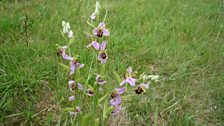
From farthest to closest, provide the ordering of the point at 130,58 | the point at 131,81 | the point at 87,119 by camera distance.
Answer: the point at 130,58
the point at 87,119
the point at 131,81

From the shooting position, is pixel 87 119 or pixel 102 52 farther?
pixel 87 119

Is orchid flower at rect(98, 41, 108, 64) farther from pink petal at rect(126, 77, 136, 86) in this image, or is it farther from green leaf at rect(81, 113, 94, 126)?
green leaf at rect(81, 113, 94, 126)

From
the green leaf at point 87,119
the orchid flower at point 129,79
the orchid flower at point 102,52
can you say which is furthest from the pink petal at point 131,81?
the green leaf at point 87,119

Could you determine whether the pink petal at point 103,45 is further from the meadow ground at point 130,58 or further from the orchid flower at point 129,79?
the meadow ground at point 130,58

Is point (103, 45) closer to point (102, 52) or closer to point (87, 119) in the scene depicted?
point (102, 52)

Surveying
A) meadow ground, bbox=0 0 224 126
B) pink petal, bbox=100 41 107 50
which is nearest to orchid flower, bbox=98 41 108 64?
pink petal, bbox=100 41 107 50

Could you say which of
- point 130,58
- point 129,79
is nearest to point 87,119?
point 129,79

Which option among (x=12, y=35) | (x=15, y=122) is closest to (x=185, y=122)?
(x=15, y=122)

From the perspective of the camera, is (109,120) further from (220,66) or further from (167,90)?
(220,66)

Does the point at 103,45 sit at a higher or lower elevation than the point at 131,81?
higher
